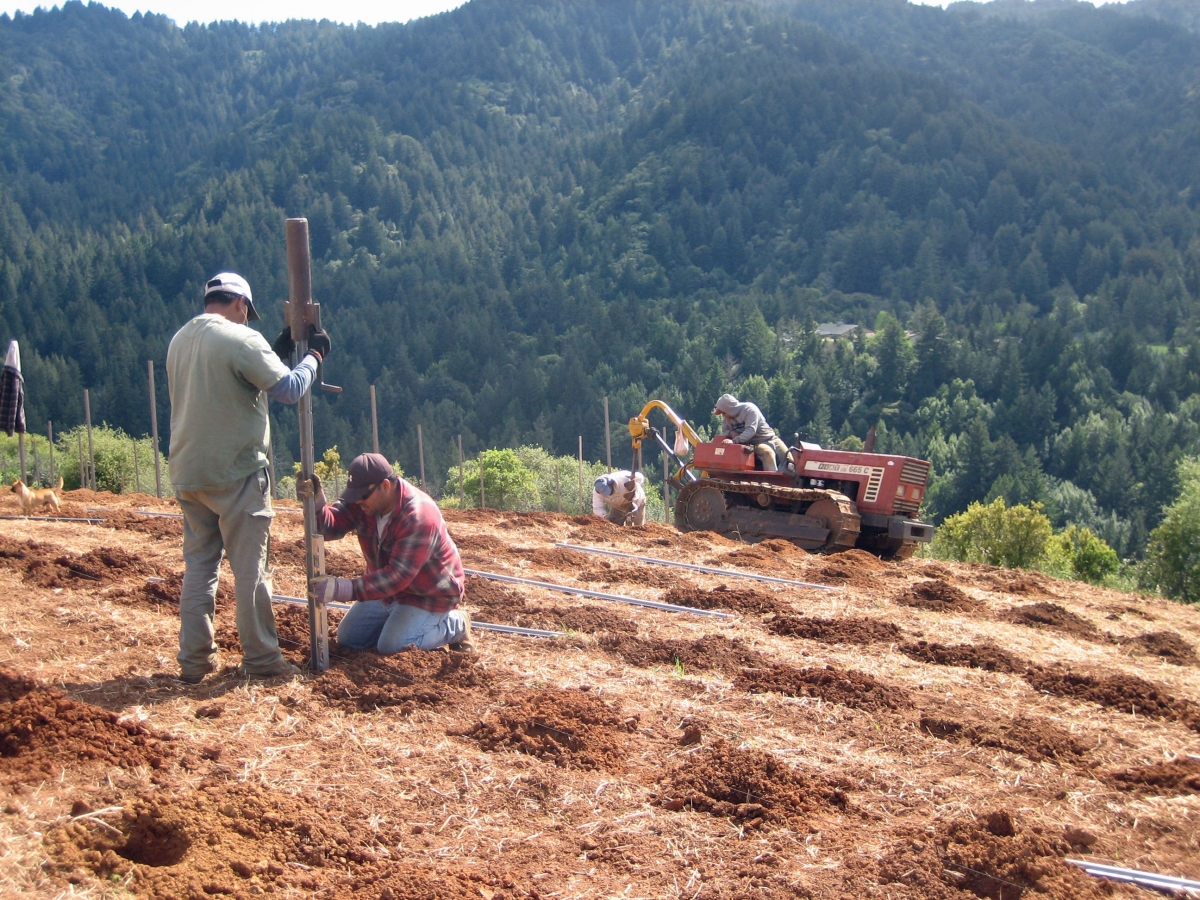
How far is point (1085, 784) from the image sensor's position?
4.56 m

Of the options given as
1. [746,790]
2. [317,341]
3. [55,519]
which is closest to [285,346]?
[317,341]

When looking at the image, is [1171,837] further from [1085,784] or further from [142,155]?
[142,155]

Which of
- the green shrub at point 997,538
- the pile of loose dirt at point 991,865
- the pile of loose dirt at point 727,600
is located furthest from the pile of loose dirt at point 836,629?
the green shrub at point 997,538

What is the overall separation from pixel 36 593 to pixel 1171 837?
620 centimetres

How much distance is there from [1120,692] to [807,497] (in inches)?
284

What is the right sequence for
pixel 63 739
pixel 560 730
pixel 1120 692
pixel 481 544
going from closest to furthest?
pixel 63 739
pixel 560 730
pixel 1120 692
pixel 481 544

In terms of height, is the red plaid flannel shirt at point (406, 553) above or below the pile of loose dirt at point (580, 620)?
above

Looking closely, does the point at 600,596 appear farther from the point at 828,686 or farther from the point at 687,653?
the point at 828,686

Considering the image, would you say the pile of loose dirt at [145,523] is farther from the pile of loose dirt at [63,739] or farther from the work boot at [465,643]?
the pile of loose dirt at [63,739]

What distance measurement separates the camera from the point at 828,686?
224 inches

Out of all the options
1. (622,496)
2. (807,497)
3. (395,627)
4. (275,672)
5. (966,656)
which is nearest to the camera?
(275,672)

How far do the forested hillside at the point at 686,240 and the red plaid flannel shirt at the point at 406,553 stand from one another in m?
Result: 65.0

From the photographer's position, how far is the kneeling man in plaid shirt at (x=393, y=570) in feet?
17.4

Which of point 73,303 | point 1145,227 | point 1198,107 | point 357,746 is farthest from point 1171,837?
point 1198,107
